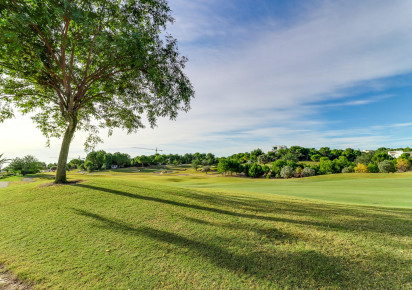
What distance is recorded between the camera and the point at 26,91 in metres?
12.4

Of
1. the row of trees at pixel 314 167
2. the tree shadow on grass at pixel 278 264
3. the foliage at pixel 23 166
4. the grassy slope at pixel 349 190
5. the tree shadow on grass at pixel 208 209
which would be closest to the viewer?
the tree shadow on grass at pixel 278 264

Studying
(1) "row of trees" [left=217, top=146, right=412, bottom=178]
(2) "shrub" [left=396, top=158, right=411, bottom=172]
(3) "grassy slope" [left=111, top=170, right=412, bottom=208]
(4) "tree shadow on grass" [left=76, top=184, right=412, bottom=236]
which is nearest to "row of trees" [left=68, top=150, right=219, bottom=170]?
(1) "row of trees" [left=217, top=146, right=412, bottom=178]

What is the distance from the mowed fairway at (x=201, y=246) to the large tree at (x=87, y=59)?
6700 mm

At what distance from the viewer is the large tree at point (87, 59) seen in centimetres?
862

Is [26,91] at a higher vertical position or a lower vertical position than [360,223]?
higher

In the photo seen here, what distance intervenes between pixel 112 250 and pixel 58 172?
9822 mm

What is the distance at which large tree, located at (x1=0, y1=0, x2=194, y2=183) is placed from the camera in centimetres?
862

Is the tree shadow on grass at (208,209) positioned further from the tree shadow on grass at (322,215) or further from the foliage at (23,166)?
the foliage at (23,166)

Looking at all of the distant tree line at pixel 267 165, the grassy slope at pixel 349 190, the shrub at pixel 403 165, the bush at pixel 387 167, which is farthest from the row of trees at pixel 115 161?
the shrub at pixel 403 165

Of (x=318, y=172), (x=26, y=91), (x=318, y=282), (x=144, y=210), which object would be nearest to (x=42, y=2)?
(x=26, y=91)

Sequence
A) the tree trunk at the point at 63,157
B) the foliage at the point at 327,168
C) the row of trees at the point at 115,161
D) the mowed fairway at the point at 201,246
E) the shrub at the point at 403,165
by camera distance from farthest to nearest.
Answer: the row of trees at the point at 115,161, the foliage at the point at 327,168, the shrub at the point at 403,165, the tree trunk at the point at 63,157, the mowed fairway at the point at 201,246

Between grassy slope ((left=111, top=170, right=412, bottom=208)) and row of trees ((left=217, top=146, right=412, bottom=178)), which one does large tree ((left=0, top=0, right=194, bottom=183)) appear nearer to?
grassy slope ((left=111, top=170, right=412, bottom=208))

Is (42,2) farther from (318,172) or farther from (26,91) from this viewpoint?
(318,172)

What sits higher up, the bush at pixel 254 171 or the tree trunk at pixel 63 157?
the tree trunk at pixel 63 157
